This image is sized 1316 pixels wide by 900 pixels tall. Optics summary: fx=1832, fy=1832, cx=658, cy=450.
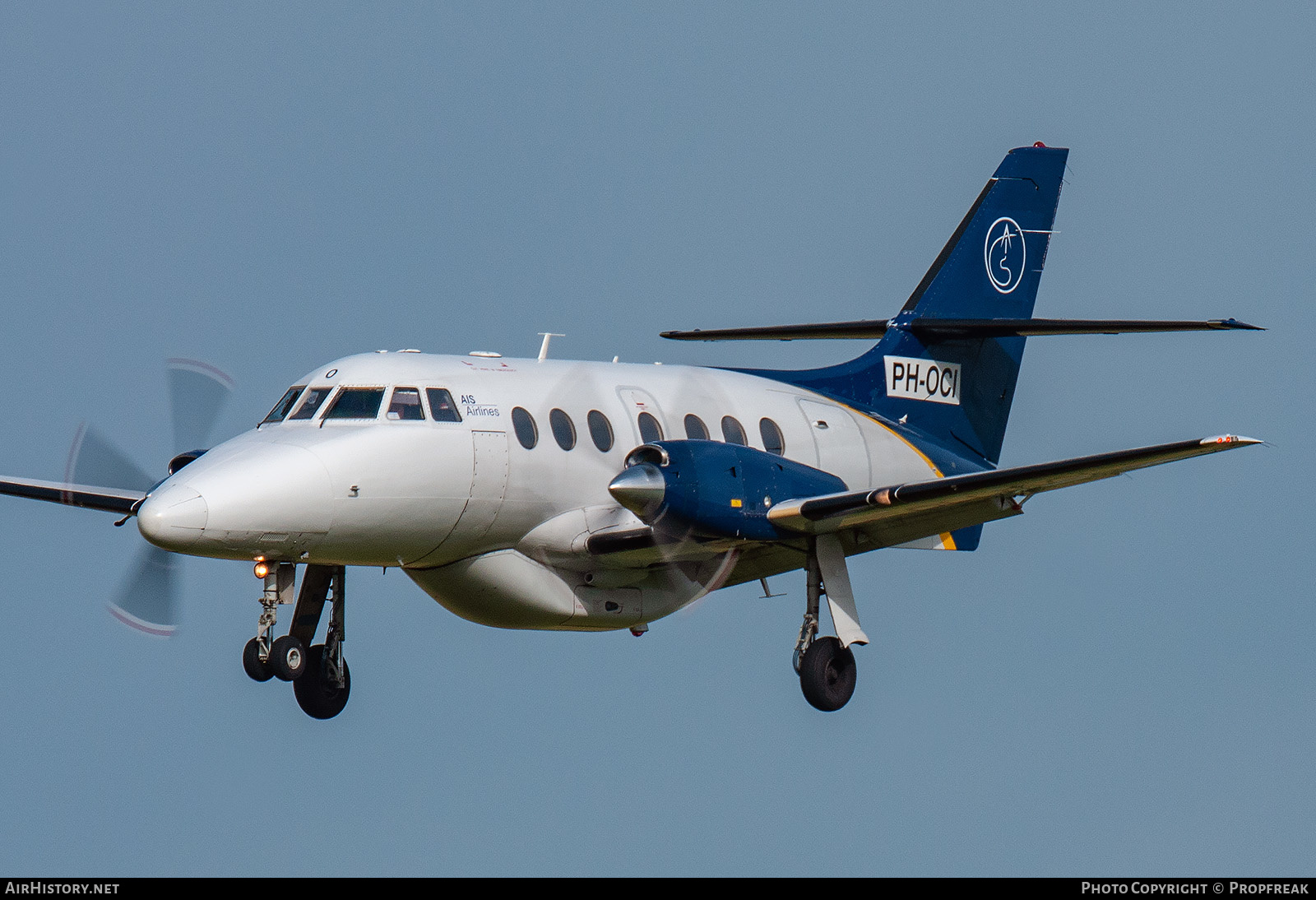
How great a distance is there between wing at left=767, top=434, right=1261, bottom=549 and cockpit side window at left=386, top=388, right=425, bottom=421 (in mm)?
3386

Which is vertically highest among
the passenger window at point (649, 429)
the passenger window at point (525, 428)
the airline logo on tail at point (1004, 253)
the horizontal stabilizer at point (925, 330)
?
the airline logo on tail at point (1004, 253)

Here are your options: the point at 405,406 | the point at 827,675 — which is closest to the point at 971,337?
the point at 827,675

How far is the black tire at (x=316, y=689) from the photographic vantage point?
701 inches

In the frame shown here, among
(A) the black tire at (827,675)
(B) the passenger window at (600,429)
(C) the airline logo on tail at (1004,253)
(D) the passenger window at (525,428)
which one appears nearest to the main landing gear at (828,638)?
(A) the black tire at (827,675)

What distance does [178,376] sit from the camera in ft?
58.9

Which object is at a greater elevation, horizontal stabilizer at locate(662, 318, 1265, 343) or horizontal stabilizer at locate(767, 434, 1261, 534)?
horizontal stabilizer at locate(662, 318, 1265, 343)

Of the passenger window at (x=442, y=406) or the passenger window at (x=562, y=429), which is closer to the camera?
the passenger window at (x=442, y=406)

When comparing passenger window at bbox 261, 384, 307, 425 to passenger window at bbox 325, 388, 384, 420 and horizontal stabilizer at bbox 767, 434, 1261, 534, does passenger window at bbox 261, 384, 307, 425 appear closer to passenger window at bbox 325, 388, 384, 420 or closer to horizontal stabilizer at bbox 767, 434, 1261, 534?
passenger window at bbox 325, 388, 384, 420

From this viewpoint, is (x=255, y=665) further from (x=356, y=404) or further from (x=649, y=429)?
(x=649, y=429)

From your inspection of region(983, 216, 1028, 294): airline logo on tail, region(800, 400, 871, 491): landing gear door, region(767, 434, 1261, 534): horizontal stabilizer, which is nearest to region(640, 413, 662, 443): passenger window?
region(767, 434, 1261, 534): horizontal stabilizer

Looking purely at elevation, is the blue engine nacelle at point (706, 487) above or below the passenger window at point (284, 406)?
below

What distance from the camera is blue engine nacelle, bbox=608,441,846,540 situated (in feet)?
53.3

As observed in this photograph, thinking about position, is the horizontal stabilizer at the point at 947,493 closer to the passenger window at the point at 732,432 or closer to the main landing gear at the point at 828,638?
the main landing gear at the point at 828,638

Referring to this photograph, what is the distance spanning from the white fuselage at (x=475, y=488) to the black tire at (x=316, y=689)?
4.37 feet
